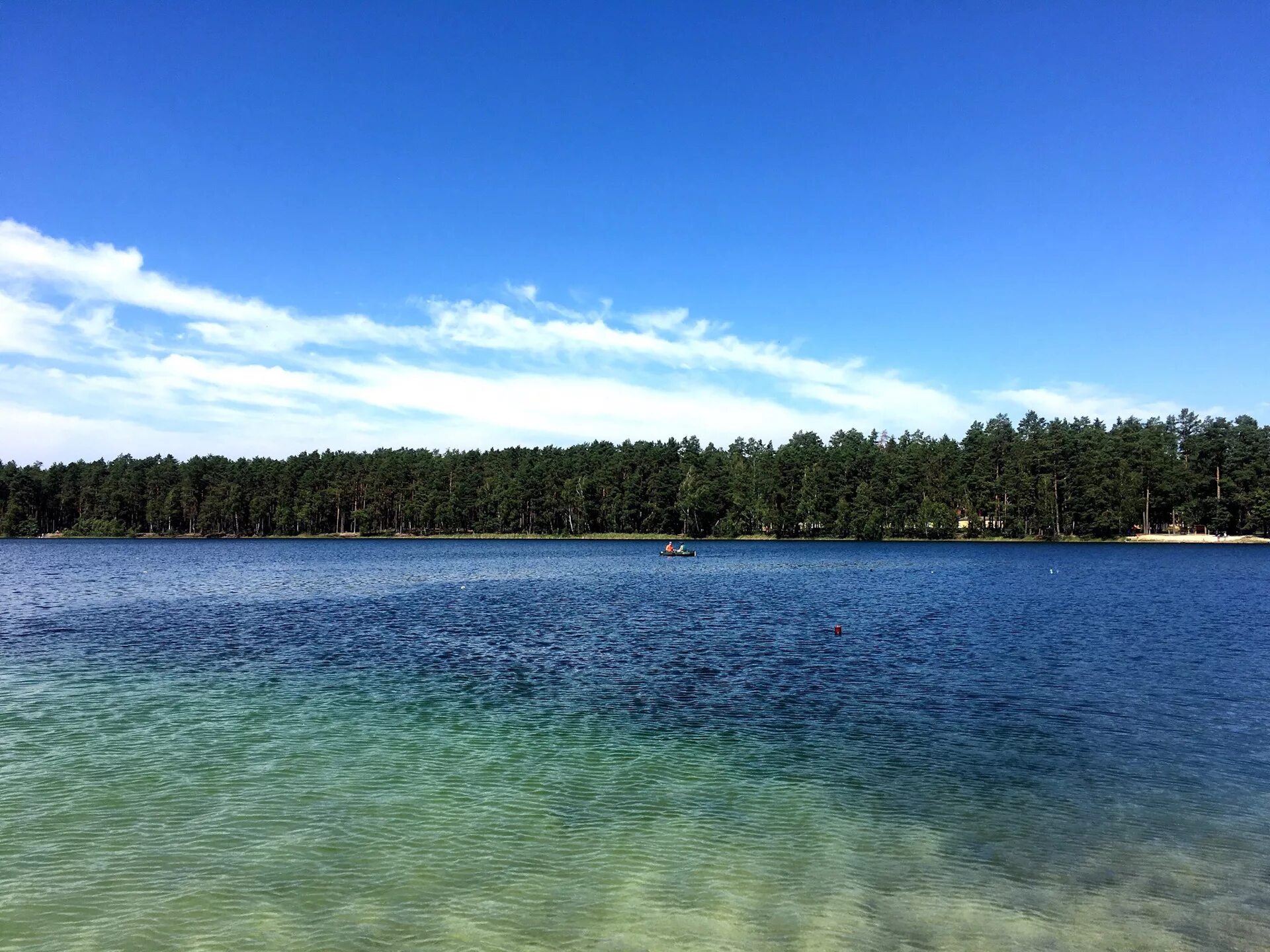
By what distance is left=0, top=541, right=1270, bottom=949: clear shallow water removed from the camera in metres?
9.42

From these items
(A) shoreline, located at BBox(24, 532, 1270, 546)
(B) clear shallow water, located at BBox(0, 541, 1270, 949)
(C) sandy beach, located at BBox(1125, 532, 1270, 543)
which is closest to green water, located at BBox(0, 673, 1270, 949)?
(B) clear shallow water, located at BBox(0, 541, 1270, 949)

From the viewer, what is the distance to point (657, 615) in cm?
4069

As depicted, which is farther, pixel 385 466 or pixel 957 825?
pixel 385 466

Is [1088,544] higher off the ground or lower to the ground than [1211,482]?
lower

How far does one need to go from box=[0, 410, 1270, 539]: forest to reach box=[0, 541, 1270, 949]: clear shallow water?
11937 cm

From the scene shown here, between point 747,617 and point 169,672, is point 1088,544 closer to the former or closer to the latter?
point 747,617

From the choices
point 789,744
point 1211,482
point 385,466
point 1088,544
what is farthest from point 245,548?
point 1211,482

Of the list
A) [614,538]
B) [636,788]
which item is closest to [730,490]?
[614,538]

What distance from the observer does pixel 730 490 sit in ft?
561

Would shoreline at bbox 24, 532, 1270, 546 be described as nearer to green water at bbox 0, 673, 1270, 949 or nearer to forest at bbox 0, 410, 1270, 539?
forest at bbox 0, 410, 1270, 539

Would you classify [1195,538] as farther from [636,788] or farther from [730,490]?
[636,788]

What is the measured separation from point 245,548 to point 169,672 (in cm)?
11850

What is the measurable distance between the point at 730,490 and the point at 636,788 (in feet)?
519

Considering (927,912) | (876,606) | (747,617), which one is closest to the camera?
(927,912)
